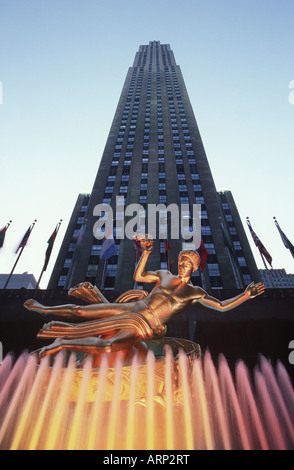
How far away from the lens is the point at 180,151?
151 ft

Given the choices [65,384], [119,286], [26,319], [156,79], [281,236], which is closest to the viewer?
[65,384]

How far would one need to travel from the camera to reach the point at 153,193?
37344mm

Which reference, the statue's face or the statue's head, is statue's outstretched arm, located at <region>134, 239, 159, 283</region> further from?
the statue's head

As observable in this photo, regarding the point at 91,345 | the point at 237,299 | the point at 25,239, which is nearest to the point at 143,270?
the point at 91,345

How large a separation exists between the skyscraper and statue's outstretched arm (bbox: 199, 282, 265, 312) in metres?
16.1

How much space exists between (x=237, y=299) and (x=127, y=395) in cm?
390

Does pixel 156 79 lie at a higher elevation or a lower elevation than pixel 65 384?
higher

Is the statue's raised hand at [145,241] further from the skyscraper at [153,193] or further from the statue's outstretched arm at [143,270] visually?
the skyscraper at [153,193]

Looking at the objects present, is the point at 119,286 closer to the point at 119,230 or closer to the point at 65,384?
the point at 119,230

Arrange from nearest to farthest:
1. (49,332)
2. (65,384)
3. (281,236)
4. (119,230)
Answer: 1. (65,384)
2. (49,332)
3. (281,236)
4. (119,230)

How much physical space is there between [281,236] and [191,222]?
53.0ft

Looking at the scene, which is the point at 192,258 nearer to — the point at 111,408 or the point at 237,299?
the point at 237,299

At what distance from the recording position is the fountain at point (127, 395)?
209 inches

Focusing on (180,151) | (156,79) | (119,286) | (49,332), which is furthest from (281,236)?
(156,79)
